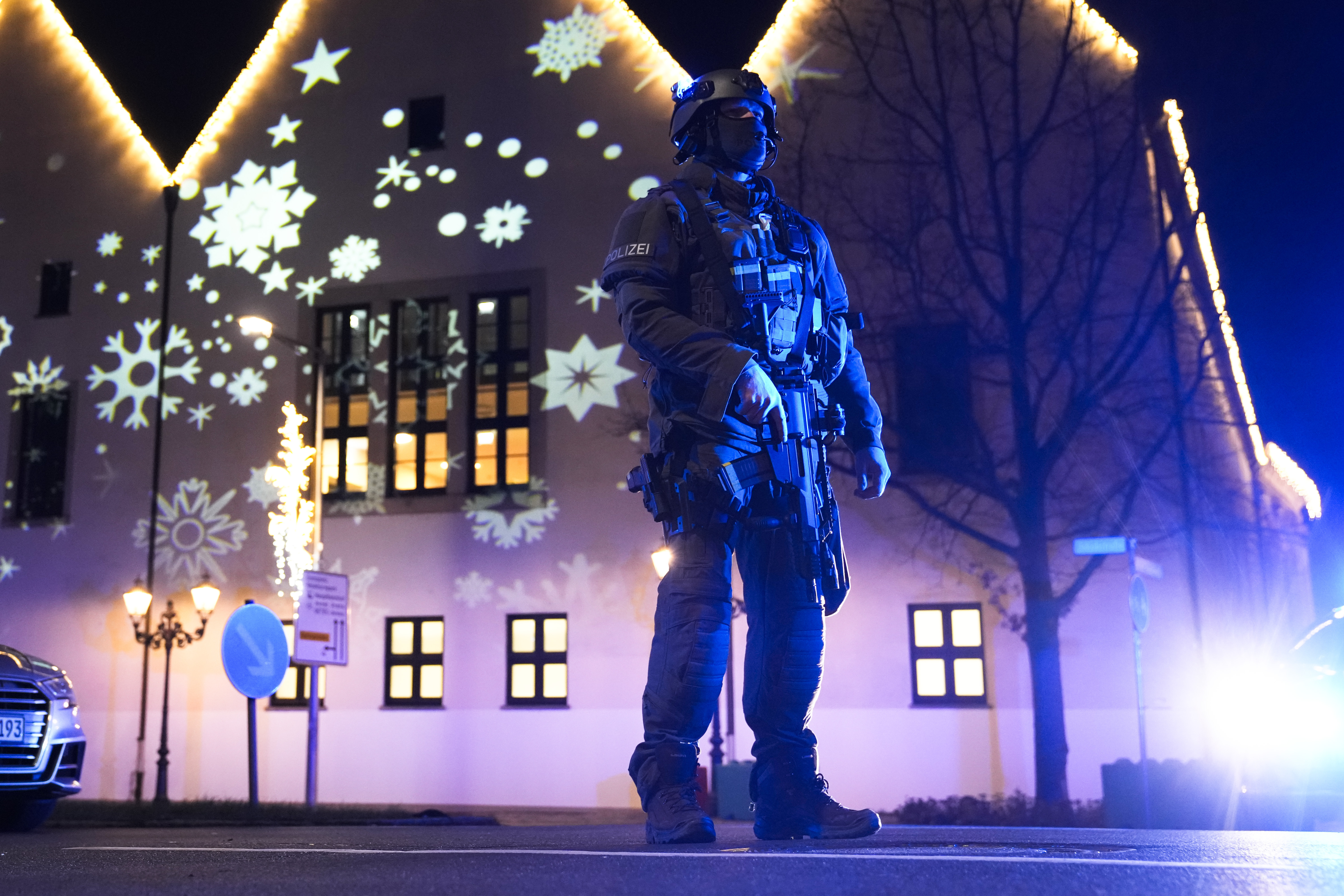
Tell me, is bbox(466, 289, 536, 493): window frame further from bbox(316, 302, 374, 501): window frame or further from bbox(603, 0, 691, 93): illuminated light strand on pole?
bbox(603, 0, 691, 93): illuminated light strand on pole

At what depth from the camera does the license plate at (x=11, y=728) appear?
841 centimetres

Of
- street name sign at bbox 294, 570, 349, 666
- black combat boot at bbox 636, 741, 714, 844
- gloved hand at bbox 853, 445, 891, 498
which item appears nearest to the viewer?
black combat boot at bbox 636, 741, 714, 844

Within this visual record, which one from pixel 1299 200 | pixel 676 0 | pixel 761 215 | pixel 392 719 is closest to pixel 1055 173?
pixel 1299 200

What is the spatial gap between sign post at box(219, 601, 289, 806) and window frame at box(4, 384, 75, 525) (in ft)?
43.3

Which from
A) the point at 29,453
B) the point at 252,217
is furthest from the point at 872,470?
the point at 29,453

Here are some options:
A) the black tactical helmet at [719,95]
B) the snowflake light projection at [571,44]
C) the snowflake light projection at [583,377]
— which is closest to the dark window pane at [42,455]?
the snowflake light projection at [583,377]

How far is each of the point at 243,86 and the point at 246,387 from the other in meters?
5.36

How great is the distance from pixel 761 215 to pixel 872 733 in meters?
16.0

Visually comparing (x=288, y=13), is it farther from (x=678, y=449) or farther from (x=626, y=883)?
(x=626, y=883)

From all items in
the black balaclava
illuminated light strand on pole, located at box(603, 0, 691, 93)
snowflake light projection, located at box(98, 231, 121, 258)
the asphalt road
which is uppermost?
illuminated light strand on pole, located at box(603, 0, 691, 93)

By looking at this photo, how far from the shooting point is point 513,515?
21500mm

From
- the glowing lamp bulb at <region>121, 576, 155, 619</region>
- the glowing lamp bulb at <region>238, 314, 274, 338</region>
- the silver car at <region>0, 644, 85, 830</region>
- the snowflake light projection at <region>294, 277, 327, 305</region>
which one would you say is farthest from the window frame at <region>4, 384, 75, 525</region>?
the silver car at <region>0, 644, 85, 830</region>

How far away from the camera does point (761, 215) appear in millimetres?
4547

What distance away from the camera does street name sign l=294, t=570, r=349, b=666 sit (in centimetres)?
1553
